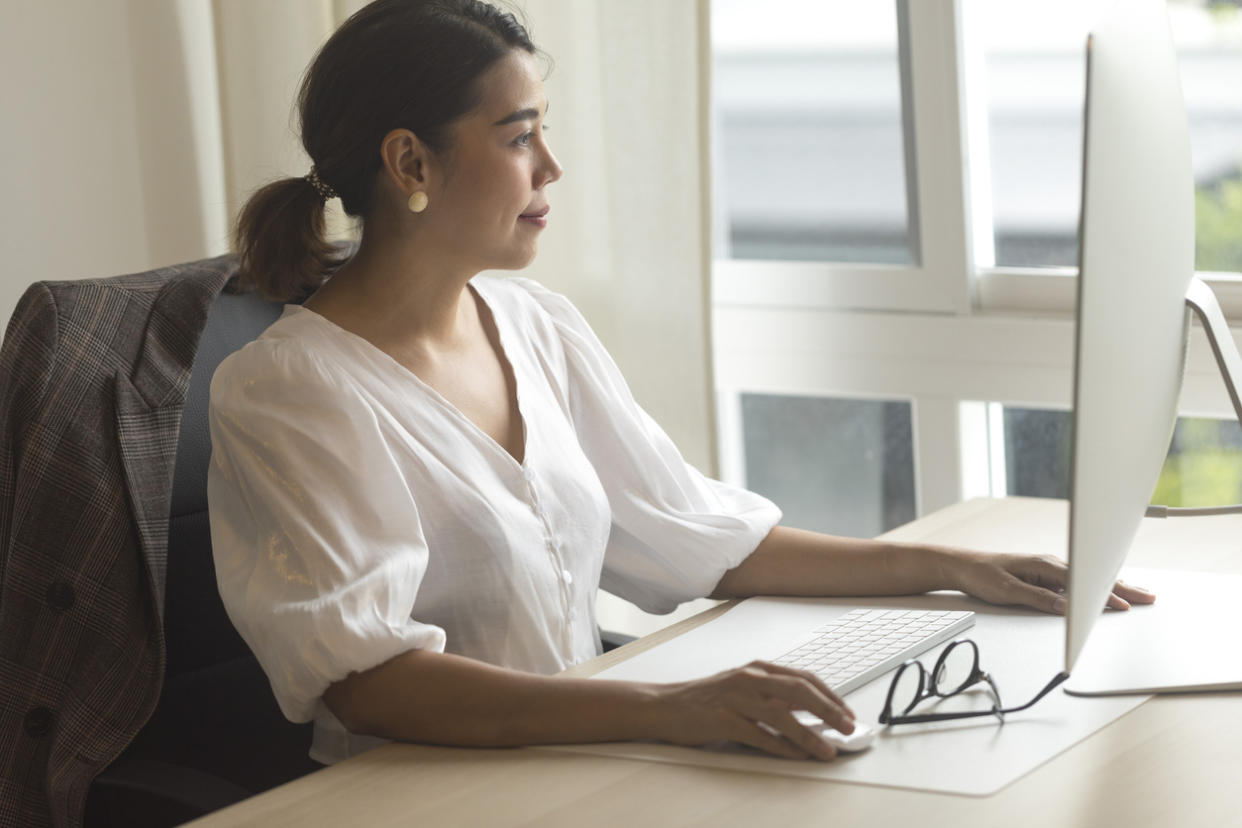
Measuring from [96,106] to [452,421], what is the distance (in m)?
1.18

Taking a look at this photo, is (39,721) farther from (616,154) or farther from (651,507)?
(616,154)

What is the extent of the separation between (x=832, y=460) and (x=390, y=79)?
4.77 feet

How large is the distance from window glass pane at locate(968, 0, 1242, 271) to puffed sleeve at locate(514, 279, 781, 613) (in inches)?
37.3

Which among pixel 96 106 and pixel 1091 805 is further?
pixel 96 106

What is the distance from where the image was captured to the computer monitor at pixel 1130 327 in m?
0.91

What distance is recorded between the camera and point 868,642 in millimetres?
1328

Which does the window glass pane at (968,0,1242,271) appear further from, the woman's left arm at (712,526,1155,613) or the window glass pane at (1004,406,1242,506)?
the woman's left arm at (712,526,1155,613)

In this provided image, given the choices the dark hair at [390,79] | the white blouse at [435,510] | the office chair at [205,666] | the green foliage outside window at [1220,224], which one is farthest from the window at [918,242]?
the office chair at [205,666]

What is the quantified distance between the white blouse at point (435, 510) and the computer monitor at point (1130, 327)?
0.48 metres

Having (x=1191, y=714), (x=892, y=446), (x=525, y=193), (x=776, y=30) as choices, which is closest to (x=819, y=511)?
(x=892, y=446)

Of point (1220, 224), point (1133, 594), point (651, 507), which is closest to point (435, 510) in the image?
point (651, 507)

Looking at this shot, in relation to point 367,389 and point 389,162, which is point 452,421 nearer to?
point 367,389

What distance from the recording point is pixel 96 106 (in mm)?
2309

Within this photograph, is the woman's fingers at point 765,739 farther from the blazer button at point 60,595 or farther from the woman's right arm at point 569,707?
the blazer button at point 60,595
